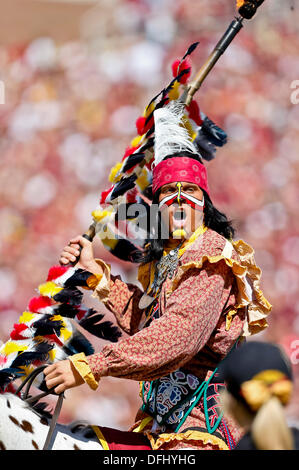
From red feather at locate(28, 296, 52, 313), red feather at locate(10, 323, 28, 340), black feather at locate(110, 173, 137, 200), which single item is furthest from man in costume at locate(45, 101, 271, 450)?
red feather at locate(10, 323, 28, 340)

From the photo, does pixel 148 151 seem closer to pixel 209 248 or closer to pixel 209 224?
pixel 209 224

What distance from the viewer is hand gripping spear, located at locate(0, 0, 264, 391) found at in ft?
7.70

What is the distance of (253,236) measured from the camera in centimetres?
616

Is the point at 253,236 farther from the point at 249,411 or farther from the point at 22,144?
the point at 249,411

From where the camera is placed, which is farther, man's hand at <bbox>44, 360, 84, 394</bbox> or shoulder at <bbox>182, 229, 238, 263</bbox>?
shoulder at <bbox>182, 229, 238, 263</bbox>

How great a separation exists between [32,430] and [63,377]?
191 millimetres

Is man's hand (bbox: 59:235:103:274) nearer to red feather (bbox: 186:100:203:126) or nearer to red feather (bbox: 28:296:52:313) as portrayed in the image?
red feather (bbox: 28:296:52:313)

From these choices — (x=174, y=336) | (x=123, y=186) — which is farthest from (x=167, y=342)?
A: (x=123, y=186)

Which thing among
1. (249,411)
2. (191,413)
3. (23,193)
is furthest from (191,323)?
(23,193)

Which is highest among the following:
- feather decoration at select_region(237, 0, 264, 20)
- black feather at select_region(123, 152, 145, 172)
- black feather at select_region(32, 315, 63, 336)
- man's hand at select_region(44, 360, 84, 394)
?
feather decoration at select_region(237, 0, 264, 20)

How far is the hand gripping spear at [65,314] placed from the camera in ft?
7.70

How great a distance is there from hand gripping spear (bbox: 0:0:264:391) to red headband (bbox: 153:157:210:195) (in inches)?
7.7

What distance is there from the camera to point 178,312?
2143 mm

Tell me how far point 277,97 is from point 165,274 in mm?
4483
